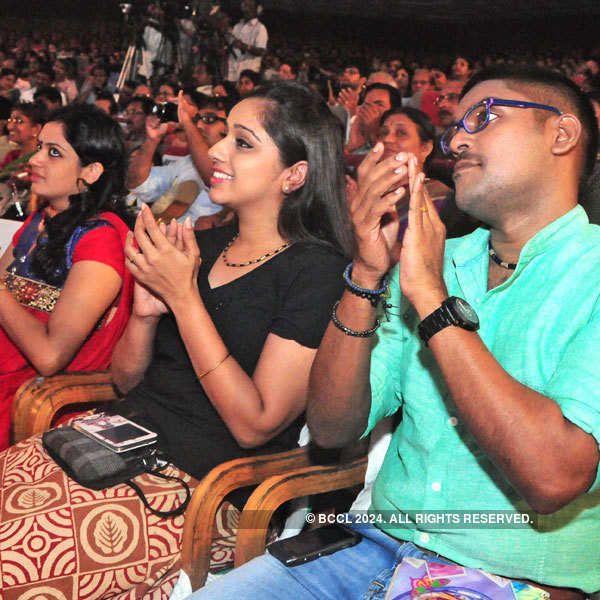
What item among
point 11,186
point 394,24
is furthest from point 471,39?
point 11,186

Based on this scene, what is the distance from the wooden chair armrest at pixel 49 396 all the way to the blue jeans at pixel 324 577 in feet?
2.77

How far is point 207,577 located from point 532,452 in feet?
2.74

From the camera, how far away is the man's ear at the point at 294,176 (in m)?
1.73

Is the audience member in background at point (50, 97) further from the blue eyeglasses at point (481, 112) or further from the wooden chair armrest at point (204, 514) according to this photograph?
the blue eyeglasses at point (481, 112)

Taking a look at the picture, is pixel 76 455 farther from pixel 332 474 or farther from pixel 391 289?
pixel 391 289

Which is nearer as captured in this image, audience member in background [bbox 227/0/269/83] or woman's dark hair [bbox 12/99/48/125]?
woman's dark hair [bbox 12/99/48/125]

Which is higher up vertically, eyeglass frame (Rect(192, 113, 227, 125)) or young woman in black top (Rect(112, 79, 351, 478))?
eyeglass frame (Rect(192, 113, 227, 125))

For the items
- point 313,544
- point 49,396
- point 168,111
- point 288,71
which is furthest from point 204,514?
point 288,71

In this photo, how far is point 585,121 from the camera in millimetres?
1244

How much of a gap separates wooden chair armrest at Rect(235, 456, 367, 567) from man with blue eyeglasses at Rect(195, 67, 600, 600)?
5.6 inches

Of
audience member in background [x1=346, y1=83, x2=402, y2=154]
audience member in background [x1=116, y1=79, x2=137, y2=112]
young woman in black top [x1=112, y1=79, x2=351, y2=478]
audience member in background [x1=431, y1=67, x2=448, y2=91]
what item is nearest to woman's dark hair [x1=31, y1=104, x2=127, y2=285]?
young woman in black top [x1=112, y1=79, x2=351, y2=478]

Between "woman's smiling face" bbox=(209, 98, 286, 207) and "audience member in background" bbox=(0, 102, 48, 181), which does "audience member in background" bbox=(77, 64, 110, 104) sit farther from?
"woman's smiling face" bbox=(209, 98, 286, 207)

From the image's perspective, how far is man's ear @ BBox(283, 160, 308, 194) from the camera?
68.0 inches

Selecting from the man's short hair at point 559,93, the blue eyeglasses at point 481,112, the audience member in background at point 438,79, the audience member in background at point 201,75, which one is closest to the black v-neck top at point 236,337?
the blue eyeglasses at point 481,112
